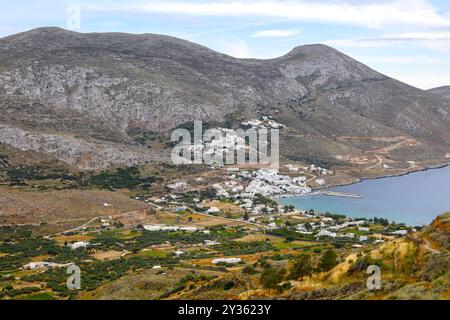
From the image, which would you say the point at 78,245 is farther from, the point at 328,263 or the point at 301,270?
the point at 328,263

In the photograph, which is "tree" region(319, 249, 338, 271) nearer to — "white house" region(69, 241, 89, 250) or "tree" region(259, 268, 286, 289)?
"tree" region(259, 268, 286, 289)

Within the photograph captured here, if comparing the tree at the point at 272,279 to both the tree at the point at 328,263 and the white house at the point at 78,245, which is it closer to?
the tree at the point at 328,263

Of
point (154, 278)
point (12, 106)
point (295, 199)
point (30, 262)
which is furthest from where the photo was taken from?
point (12, 106)

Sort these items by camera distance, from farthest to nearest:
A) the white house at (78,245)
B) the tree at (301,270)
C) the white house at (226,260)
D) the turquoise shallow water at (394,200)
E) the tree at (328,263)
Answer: the turquoise shallow water at (394,200)
the white house at (78,245)
the white house at (226,260)
the tree at (328,263)
the tree at (301,270)

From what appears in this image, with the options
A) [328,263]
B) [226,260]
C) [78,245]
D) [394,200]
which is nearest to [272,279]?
[328,263]

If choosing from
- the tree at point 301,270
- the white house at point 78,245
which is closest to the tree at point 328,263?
the tree at point 301,270
